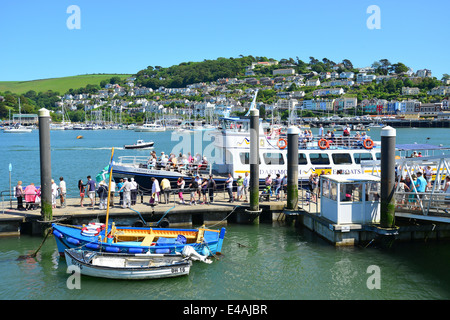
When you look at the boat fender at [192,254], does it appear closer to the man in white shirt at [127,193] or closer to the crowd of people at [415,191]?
the man in white shirt at [127,193]

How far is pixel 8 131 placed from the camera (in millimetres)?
147000

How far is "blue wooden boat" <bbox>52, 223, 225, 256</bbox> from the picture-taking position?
1378 centimetres

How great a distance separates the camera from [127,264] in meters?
13.5

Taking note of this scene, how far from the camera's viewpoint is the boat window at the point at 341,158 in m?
24.4

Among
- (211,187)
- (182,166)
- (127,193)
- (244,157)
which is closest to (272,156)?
(244,157)

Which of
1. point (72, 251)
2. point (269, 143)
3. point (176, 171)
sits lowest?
point (72, 251)

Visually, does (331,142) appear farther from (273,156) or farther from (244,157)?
(244,157)

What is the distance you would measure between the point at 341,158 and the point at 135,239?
14.0 metres

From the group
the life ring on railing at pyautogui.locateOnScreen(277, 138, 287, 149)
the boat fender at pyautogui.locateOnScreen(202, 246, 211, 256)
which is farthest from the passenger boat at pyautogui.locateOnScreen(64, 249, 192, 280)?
the life ring on railing at pyautogui.locateOnScreen(277, 138, 287, 149)

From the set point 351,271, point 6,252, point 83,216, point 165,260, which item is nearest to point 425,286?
point 351,271

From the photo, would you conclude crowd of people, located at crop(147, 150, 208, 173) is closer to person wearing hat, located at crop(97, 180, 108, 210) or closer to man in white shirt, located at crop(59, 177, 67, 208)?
person wearing hat, located at crop(97, 180, 108, 210)

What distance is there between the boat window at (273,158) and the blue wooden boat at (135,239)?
9308 millimetres

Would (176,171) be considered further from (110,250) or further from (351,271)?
(351,271)

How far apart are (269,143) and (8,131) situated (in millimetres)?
146153
